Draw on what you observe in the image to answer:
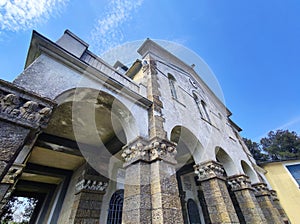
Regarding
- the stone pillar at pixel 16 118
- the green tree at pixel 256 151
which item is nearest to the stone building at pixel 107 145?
the stone pillar at pixel 16 118

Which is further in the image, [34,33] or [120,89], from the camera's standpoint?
[120,89]

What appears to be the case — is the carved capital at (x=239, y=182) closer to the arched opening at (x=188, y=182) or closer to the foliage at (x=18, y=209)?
the arched opening at (x=188, y=182)

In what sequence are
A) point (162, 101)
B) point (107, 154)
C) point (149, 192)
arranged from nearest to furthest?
point (149, 192) → point (162, 101) → point (107, 154)

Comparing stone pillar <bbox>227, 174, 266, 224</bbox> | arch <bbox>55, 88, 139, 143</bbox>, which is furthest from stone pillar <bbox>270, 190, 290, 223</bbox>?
arch <bbox>55, 88, 139, 143</bbox>

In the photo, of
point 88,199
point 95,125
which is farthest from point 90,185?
point 95,125

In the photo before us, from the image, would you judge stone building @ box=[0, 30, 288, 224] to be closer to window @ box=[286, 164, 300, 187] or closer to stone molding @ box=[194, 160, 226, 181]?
stone molding @ box=[194, 160, 226, 181]

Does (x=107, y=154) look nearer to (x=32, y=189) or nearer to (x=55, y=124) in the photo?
(x=55, y=124)

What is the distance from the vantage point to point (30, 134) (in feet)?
6.60

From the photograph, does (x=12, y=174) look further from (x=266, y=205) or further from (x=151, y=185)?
(x=266, y=205)

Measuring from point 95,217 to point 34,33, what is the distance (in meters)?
4.84

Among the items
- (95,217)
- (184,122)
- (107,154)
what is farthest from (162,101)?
(95,217)

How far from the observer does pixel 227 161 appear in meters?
6.50

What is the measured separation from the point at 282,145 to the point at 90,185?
22428mm

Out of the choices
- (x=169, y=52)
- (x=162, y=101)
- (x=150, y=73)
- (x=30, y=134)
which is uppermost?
(x=169, y=52)
